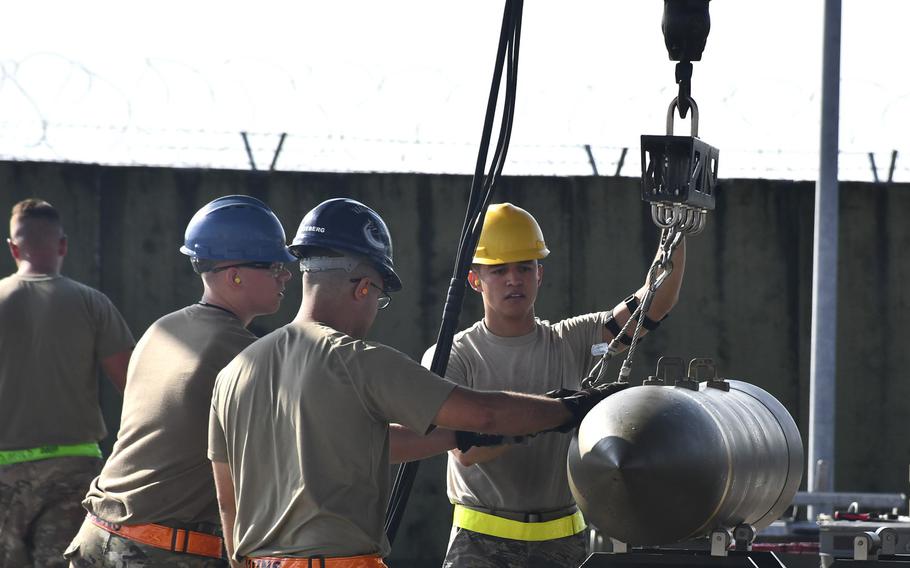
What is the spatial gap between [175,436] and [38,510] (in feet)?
6.92

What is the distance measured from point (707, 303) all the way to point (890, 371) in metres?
1.55

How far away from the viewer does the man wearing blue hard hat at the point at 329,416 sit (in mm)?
3816

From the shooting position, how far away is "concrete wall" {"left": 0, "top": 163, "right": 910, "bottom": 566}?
9.91 metres

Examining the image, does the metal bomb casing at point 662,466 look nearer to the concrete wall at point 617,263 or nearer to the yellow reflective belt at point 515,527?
the yellow reflective belt at point 515,527

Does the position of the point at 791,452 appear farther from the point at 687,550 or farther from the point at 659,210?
the point at 659,210

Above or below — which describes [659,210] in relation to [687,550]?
above

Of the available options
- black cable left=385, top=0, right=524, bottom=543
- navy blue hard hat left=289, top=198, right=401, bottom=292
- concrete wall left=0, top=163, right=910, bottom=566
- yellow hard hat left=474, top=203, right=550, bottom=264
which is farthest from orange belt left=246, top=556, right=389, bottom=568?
concrete wall left=0, top=163, right=910, bottom=566

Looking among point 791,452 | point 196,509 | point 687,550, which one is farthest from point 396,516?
point 791,452

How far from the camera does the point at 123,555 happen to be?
452cm

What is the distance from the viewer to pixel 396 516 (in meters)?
4.62

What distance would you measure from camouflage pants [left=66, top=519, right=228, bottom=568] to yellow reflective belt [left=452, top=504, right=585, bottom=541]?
3.65 ft

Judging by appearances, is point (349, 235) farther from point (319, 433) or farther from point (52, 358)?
point (52, 358)

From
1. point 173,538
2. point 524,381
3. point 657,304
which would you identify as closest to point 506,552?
point 524,381

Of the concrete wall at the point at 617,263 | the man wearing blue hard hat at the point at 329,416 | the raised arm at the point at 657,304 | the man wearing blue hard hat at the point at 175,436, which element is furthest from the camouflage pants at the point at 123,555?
the concrete wall at the point at 617,263
